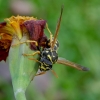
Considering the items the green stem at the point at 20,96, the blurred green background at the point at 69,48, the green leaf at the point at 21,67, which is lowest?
the blurred green background at the point at 69,48

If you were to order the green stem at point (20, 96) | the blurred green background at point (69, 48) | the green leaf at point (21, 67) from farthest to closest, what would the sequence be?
the blurred green background at point (69, 48), the green leaf at point (21, 67), the green stem at point (20, 96)

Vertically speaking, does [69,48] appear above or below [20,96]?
below

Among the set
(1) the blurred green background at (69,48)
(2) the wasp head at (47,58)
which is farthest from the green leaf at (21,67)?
(1) the blurred green background at (69,48)

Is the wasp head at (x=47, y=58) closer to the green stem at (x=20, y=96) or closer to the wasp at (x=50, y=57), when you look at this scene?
the wasp at (x=50, y=57)

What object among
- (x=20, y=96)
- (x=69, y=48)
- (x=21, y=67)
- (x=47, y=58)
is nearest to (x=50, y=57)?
(x=47, y=58)

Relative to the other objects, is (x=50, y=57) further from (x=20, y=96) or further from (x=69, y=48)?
(x=69, y=48)

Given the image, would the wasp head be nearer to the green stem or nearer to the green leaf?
the green leaf
